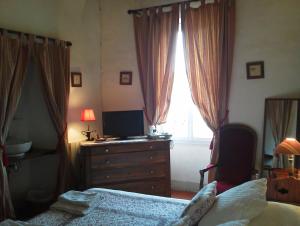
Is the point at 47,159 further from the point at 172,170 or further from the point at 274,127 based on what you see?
the point at 274,127

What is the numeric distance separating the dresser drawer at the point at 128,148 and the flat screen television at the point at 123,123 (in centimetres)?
30

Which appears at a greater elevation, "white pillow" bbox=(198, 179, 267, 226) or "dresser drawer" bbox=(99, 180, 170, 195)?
"white pillow" bbox=(198, 179, 267, 226)

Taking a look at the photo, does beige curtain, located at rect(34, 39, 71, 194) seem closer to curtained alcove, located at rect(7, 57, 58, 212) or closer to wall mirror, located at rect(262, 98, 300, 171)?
curtained alcove, located at rect(7, 57, 58, 212)

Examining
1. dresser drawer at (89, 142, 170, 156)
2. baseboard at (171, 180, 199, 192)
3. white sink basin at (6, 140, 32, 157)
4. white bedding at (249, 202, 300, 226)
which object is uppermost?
white sink basin at (6, 140, 32, 157)

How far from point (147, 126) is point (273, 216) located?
9.32 feet

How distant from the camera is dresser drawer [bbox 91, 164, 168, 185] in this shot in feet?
12.0

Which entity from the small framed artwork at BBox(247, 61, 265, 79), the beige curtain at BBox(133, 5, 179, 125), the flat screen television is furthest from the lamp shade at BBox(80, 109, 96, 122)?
the small framed artwork at BBox(247, 61, 265, 79)

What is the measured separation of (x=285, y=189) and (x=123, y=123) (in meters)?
2.17

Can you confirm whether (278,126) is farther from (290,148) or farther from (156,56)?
(156,56)

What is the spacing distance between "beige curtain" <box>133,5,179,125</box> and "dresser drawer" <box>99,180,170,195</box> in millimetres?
885

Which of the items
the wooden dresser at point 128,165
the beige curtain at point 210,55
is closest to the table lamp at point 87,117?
the wooden dresser at point 128,165

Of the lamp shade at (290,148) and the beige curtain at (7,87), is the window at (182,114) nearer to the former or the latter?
the lamp shade at (290,148)

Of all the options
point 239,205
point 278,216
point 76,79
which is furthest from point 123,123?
point 278,216

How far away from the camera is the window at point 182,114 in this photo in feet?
13.9
